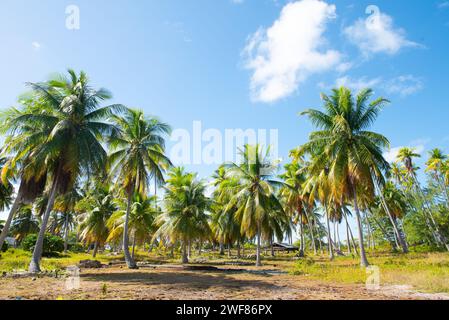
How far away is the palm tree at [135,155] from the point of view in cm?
1947

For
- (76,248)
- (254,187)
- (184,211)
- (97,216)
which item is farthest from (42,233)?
(76,248)

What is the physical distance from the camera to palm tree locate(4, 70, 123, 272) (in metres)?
15.4

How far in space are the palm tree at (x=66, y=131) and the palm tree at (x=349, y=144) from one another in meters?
14.2

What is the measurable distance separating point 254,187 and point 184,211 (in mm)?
6838

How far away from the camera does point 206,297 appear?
8625mm

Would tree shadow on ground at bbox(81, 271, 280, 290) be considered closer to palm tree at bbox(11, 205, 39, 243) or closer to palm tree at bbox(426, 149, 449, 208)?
palm tree at bbox(426, 149, 449, 208)

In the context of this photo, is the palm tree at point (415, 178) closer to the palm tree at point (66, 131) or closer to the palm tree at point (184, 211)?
the palm tree at point (184, 211)

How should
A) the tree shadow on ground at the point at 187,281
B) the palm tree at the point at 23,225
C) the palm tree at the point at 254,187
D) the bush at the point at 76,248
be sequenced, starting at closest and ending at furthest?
the tree shadow on ground at the point at 187,281
the palm tree at the point at 254,187
the bush at the point at 76,248
the palm tree at the point at 23,225

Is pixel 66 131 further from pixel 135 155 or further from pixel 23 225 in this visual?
pixel 23 225

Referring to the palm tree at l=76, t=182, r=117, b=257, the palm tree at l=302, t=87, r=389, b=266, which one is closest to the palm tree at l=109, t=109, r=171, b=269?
the palm tree at l=302, t=87, r=389, b=266

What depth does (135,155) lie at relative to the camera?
19.6m

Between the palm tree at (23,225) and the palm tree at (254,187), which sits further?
the palm tree at (23,225)

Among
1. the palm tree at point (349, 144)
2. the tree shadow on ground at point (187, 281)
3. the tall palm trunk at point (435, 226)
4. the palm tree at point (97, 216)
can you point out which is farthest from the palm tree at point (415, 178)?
the palm tree at point (97, 216)
